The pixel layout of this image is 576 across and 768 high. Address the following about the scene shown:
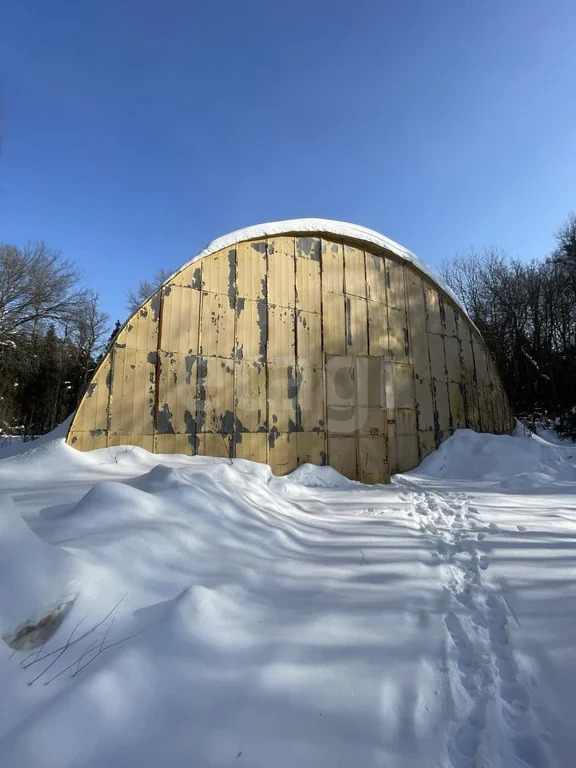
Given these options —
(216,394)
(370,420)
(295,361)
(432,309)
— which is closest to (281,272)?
(295,361)

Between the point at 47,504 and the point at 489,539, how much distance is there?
173 inches

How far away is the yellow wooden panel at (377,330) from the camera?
31.0ft

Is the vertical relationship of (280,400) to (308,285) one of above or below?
below

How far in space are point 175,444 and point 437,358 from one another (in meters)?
7.41

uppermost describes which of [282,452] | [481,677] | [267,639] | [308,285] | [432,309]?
[432,309]

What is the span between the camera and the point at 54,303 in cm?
2311

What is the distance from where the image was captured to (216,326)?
7.50m

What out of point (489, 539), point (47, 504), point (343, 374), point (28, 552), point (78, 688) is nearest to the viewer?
point (78, 688)

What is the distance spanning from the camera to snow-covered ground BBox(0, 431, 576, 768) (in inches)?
62.8

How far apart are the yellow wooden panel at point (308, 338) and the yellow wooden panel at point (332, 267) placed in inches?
35.2

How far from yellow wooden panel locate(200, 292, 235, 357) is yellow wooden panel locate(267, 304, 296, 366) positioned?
86 centimetres

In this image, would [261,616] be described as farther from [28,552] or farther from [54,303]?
[54,303]

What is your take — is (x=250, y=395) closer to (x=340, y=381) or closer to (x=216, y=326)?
(x=216, y=326)

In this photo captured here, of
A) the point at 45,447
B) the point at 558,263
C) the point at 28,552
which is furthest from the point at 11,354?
the point at 558,263
